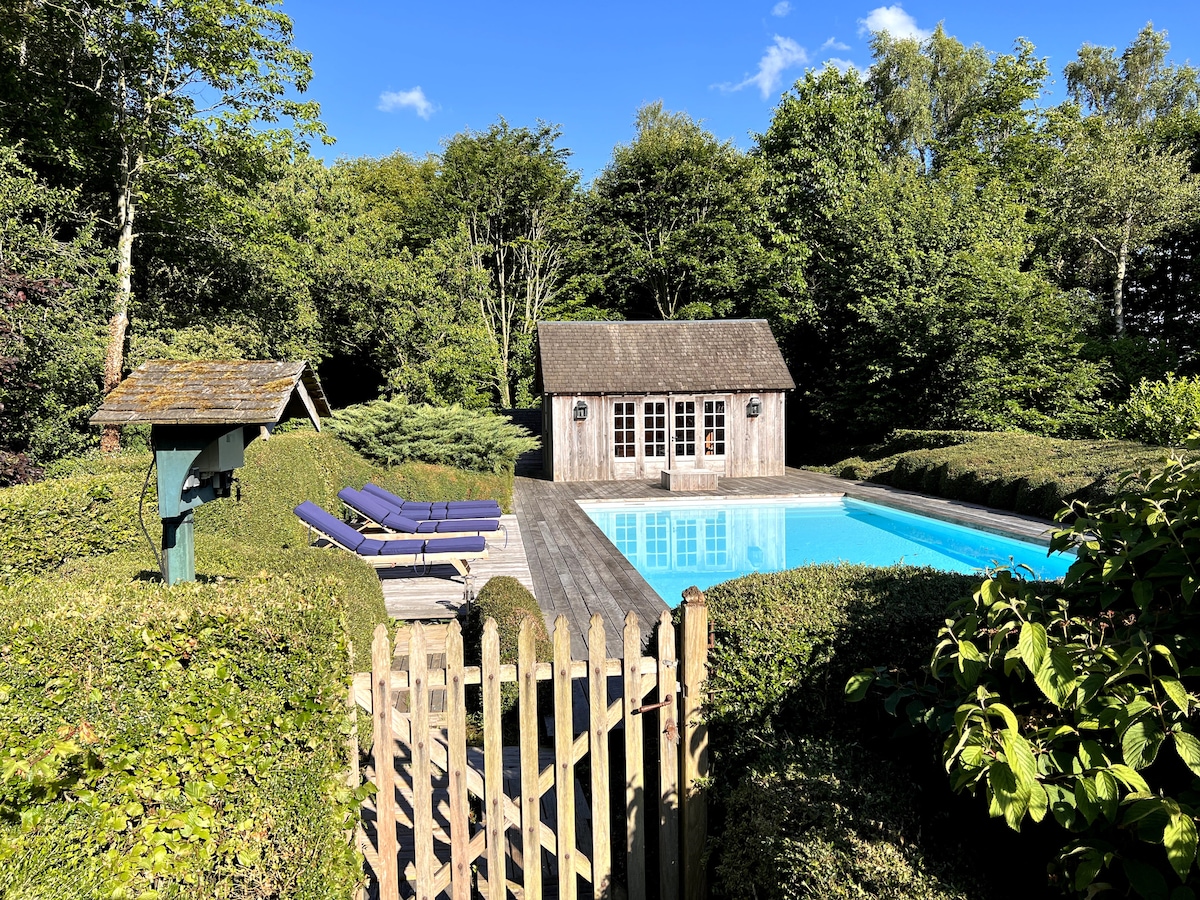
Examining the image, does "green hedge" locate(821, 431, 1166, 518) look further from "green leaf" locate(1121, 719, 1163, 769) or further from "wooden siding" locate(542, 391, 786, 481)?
"green leaf" locate(1121, 719, 1163, 769)

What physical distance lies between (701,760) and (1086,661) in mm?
1636

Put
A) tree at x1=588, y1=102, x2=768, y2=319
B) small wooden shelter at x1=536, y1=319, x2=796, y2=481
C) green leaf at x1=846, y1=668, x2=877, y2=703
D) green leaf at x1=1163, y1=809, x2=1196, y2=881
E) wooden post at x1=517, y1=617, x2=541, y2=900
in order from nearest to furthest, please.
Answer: green leaf at x1=1163, y1=809, x2=1196, y2=881 → green leaf at x1=846, y1=668, x2=877, y2=703 → wooden post at x1=517, y1=617, x2=541, y2=900 → small wooden shelter at x1=536, y1=319, x2=796, y2=481 → tree at x1=588, y1=102, x2=768, y2=319

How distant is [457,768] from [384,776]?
27cm

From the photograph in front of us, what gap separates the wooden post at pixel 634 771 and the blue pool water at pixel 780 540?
218 inches

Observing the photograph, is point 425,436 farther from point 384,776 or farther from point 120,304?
point 384,776

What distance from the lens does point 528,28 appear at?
814 inches

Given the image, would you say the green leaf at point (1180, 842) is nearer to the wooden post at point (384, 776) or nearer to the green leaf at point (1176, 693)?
the green leaf at point (1176, 693)

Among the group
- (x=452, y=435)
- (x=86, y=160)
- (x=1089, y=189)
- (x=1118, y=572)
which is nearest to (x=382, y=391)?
(x=452, y=435)

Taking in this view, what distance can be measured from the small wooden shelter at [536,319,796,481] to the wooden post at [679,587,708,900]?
15.8 meters

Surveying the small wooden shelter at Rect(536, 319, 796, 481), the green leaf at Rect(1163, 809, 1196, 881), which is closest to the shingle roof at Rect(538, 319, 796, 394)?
the small wooden shelter at Rect(536, 319, 796, 481)

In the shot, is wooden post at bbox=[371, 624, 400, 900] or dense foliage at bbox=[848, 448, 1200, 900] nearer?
dense foliage at bbox=[848, 448, 1200, 900]

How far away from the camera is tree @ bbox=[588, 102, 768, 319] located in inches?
1085

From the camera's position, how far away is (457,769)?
277 centimetres

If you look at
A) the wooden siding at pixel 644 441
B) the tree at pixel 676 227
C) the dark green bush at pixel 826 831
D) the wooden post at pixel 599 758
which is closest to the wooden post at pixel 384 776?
the wooden post at pixel 599 758
